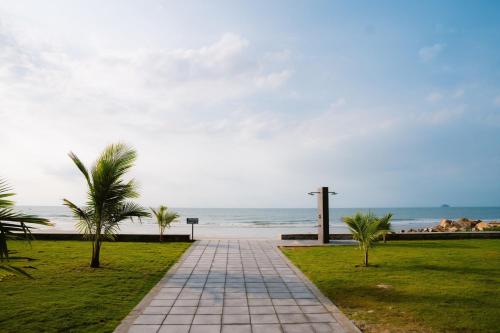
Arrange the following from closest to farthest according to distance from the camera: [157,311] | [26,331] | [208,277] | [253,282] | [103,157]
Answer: [26,331] → [157,311] → [253,282] → [208,277] → [103,157]

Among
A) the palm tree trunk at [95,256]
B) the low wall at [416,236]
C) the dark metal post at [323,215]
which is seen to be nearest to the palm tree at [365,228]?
the dark metal post at [323,215]

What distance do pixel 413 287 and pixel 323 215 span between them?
8.11 meters

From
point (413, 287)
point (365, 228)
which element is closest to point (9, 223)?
point (413, 287)

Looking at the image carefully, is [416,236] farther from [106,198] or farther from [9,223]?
[9,223]

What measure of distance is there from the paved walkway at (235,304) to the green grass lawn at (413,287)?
47 centimetres

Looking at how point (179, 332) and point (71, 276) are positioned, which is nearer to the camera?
point (179, 332)

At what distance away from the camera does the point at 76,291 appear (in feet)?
22.1

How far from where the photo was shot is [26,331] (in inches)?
183

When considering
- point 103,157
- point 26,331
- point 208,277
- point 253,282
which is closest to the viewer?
point 26,331

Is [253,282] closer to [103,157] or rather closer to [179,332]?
[179,332]

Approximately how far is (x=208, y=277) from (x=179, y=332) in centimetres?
366

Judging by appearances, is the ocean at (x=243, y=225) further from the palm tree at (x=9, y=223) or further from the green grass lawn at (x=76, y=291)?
the palm tree at (x=9, y=223)

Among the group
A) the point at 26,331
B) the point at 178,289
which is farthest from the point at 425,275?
the point at 26,331

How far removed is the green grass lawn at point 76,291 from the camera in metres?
5.02
